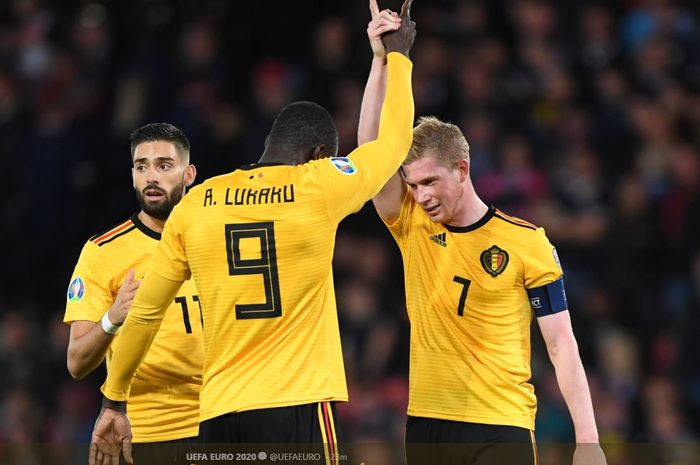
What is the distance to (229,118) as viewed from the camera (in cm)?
1104

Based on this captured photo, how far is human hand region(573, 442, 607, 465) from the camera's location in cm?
533

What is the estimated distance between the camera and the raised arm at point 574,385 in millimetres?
5371

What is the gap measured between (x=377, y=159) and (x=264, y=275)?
688mm

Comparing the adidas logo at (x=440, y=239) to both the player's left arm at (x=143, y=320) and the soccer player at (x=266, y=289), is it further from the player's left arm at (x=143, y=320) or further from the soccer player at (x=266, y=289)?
the player's left arm at (x=143, y=320)

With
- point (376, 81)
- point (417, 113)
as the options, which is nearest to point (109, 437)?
point (376, 81)

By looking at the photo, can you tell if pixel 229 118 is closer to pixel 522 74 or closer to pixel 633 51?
pixel 522 74

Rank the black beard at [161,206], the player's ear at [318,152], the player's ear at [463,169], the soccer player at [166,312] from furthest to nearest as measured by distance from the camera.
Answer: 1. the black beard at [161,206]
2. the soccer player at [166,312]
3. the player's ear at [463,169]
4. the player's ear at [318,152]

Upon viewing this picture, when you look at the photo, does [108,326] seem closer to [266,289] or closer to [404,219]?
[266,289]

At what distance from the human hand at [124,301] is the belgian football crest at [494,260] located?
1533mm

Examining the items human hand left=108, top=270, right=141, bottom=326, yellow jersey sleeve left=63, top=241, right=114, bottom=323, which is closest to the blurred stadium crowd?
yellow jersey sleeve left=63, top=241, right=114, bottom=323

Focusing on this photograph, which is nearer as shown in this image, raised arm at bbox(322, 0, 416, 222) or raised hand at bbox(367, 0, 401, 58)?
raised arm at bbox(322, 0, 416, 222)

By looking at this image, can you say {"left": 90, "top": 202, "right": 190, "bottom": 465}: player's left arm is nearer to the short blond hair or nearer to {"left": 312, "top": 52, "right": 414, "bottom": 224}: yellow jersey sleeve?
{"left": 312, "top": 52, "right": 414, "bottom": 224}: yellow jersey sleeve

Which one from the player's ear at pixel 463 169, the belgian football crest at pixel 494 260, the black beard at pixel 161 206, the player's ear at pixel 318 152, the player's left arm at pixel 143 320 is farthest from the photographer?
the black beard at pixel 161 206

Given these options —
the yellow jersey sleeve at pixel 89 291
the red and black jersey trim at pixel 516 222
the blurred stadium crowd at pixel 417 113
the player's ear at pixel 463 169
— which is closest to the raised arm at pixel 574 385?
the red and black jersey trim at pixel 516 222
